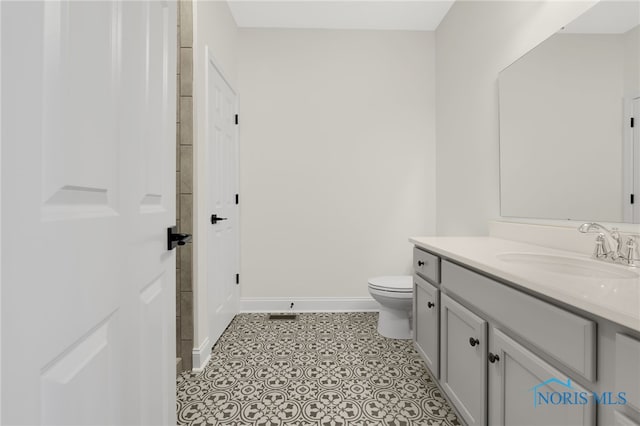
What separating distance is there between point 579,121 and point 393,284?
152 centimetres

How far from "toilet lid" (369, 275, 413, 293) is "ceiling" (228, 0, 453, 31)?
229 cm

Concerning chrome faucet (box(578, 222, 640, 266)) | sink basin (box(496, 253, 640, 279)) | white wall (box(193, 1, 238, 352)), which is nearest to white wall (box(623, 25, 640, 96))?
chrome faucet (box(578, 222, 640, 266))

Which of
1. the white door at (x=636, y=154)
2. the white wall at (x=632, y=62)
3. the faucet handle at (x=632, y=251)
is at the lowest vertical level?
the faucet handle at (x=632, y=251)

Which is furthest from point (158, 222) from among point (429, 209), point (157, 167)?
point (429, 209)

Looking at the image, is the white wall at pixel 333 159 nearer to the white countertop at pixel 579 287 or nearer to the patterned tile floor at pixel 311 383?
the patterned tile floor at pixel 311 383

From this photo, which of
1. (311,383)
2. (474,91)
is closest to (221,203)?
(311,383)

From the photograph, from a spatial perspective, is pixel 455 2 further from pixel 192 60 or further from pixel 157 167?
pixel 157 167

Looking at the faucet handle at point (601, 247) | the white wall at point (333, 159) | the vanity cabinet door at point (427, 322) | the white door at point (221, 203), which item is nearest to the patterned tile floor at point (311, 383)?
the vanity cabinet door at point (427, 322)

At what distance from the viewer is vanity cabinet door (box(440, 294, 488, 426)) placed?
1235 millimetres

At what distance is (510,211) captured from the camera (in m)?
1.95

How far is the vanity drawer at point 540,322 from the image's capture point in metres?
0.77

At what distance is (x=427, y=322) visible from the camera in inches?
72.0

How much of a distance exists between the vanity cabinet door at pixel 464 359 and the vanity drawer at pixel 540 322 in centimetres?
11

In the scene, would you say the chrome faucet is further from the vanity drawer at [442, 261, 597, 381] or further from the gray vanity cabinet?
the gray vanity cabinet
